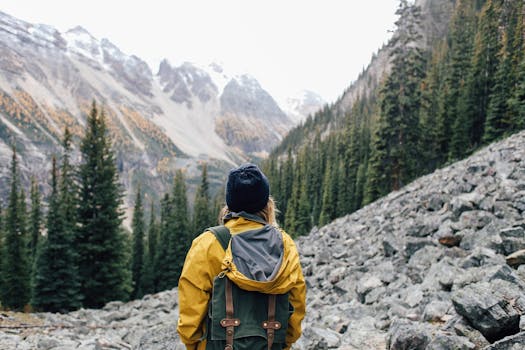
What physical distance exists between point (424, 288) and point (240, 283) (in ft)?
16.7

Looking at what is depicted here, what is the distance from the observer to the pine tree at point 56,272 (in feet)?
56.6

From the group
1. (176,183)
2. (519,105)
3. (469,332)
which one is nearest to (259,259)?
(469,332)

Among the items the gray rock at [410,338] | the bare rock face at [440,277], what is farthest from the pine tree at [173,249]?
the gray rock at [410,338]

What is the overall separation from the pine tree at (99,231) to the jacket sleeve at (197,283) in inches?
724

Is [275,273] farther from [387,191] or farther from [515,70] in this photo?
[515,70]

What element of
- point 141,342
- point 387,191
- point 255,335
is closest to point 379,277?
point 141,342

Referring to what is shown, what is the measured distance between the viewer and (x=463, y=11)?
88.1 metres

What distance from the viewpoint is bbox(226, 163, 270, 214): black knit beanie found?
2.94 meters

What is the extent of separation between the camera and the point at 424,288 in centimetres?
650

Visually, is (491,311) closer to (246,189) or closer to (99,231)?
(246,189)

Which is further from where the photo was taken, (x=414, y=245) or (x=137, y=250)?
(x=137, y=250)

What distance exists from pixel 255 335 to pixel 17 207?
34.7 metres

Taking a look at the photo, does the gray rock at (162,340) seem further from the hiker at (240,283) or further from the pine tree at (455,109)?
the pine tree at (455,109)

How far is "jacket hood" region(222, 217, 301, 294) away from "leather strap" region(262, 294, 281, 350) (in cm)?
9
